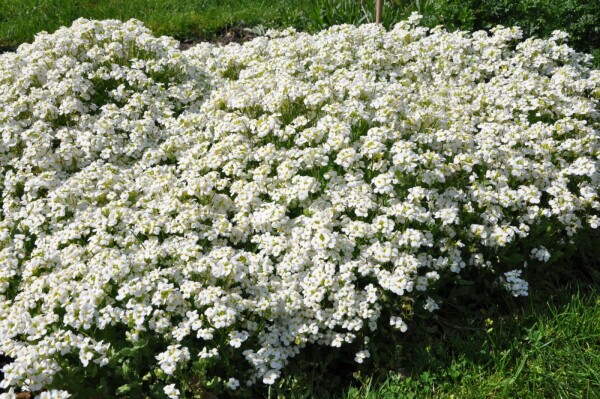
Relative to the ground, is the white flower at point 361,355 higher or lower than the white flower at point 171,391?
lower

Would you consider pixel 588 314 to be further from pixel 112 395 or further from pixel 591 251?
Answer: pixel 112 395

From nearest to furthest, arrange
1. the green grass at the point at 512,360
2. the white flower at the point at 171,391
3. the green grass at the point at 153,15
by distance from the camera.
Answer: the white flower at the point at 171,391 < the green grass at the point at 512,360 < the green grass at the point at 153,15

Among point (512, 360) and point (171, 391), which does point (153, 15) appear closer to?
point (171, 391)

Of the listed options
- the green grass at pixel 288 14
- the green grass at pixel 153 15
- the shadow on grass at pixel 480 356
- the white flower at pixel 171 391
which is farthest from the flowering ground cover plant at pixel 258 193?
the green grass at pixel 153 15

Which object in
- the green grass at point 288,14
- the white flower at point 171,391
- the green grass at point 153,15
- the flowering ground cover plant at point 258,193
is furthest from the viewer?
the green grass at point 153,15

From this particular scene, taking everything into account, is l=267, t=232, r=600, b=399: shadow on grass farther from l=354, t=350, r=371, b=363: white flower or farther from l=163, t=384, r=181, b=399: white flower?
l=163, t=384, r=181, b=399: white flower

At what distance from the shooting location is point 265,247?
4.01 m

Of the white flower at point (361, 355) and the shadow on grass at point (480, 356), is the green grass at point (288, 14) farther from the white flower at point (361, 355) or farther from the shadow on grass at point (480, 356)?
the white flower at point (361, 355)

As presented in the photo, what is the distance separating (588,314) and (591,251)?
31.5 inches

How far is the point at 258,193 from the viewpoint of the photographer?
4344 mm

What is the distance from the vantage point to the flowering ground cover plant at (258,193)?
3.62 meters

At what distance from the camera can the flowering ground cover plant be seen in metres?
3.62

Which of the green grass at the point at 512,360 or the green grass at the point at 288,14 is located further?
the green grass at the point at 288,14

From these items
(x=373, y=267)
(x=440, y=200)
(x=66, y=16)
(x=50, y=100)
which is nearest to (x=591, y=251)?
(x=440, y=200)
